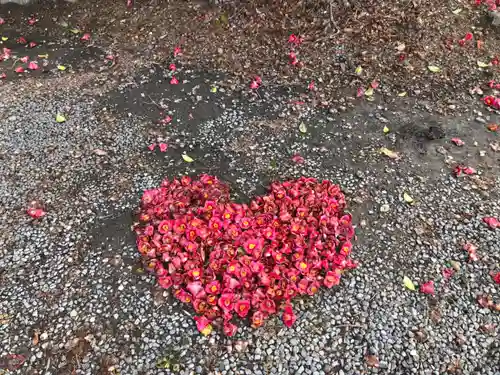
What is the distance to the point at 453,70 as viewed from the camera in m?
6.85

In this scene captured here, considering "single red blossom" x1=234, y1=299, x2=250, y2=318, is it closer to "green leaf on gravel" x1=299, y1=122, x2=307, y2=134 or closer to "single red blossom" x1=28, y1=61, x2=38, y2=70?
"green leaf on gravel" x1=299, y1=122, x2=307, y2=134

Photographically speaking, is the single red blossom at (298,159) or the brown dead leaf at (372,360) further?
the single red blossom at (298,159)

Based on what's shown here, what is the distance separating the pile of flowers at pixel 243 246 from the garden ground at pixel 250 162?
0.17 m

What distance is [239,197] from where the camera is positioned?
5008 millimetres

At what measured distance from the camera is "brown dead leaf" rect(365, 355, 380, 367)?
3734 mm

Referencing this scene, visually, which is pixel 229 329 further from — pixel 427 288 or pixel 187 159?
pixel 187 159

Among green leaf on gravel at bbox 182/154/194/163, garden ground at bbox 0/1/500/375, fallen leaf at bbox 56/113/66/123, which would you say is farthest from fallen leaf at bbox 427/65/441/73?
fallen leaf at bbox 56/113/66/123

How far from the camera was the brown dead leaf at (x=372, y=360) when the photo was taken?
3734 millimetres

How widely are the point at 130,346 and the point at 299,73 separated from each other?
15.9 feet

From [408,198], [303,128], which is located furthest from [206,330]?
[303,128]

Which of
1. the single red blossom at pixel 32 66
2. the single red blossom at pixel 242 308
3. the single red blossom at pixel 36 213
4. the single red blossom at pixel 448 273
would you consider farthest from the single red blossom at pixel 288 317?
the single red blossom at pixel 32 66

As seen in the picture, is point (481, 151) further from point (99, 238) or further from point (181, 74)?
point (99, 238)

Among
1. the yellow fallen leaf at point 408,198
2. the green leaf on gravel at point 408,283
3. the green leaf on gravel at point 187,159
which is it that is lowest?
the green leaf on gravel at point 408,283

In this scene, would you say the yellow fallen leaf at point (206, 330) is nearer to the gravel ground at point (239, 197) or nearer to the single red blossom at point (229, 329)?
the gravel ground at point (239, 197)
